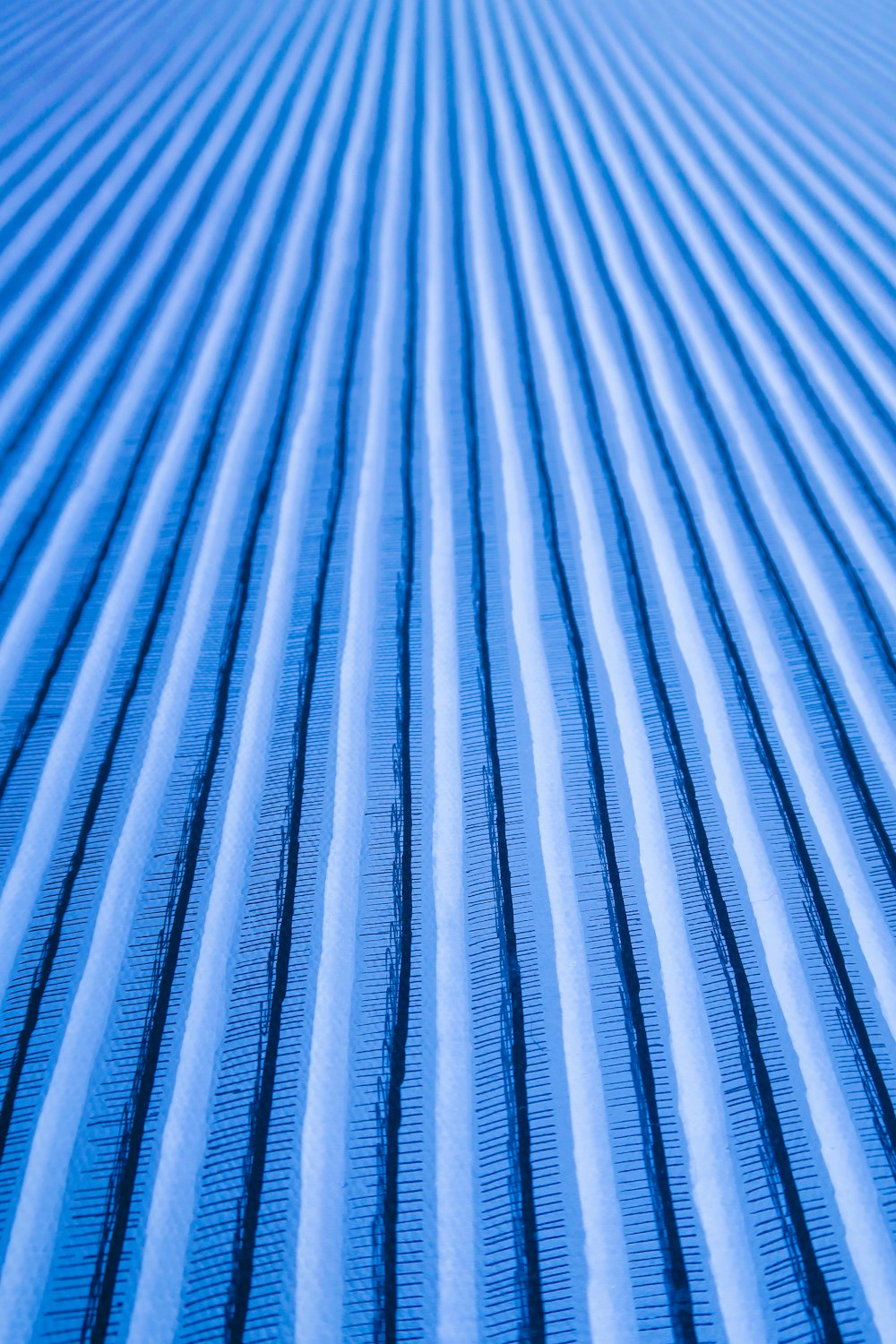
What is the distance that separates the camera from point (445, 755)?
1.23 feet

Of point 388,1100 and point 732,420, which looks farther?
point 732,420

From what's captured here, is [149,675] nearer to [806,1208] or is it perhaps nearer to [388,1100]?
[388,1100]

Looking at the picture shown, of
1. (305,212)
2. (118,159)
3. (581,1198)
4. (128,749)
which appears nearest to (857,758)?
(581,1198)

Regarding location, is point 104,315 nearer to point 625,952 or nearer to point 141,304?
point 141,304

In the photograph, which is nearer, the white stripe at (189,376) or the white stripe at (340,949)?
the white stripe at (340,949)

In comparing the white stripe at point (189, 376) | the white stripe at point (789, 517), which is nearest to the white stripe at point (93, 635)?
the white stripe at point (189, 376)

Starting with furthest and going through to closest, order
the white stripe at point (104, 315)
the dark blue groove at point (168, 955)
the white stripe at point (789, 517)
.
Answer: the white stripe at point (104, 315) < the white stripe at point (789, 517) < the dark blue groove at point (168, 955)

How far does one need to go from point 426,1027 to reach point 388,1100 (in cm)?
3

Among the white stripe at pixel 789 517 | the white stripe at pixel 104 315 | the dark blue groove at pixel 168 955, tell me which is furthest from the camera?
the white stripe at pixel 104 315

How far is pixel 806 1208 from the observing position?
264 mm

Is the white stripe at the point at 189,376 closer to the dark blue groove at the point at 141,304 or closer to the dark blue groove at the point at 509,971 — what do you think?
the dark blue groove at the point at 141,304

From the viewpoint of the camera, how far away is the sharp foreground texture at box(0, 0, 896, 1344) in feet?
0.86

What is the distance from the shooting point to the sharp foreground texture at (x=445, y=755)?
10.3 inches

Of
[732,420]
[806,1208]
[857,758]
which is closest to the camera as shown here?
[806,1208]
